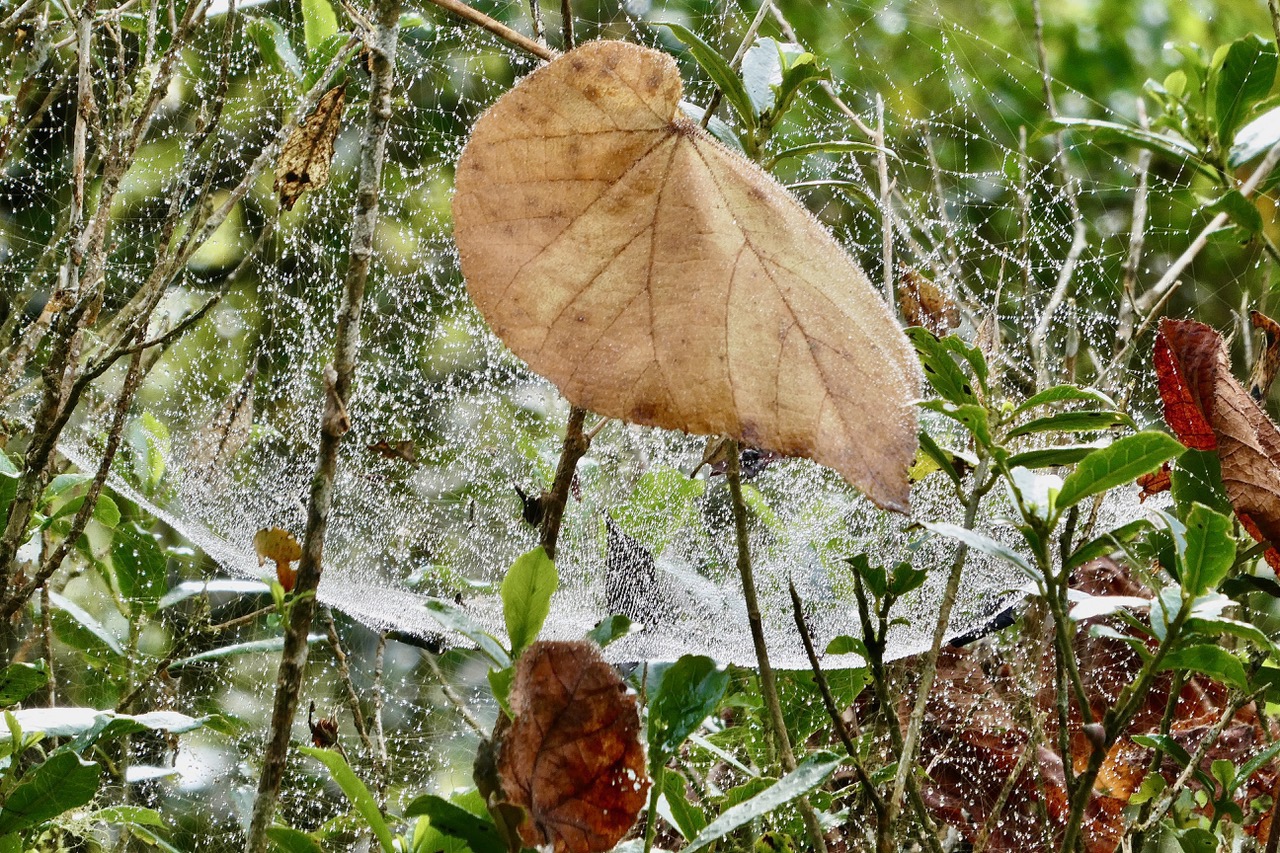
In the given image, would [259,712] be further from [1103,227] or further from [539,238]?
[1103,227]

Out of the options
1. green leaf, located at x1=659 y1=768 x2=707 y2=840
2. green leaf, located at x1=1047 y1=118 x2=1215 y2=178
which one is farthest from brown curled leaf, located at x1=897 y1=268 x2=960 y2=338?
green leaf, located at x1=659 y1=768 x2=707 y2=840

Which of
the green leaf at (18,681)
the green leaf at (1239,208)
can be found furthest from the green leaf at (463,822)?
the green leaf at (1239,208)

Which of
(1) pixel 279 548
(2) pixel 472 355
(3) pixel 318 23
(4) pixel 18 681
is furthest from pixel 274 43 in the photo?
(4) pixel 18 681

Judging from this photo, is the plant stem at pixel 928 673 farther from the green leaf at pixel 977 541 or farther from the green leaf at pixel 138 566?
the green leaf at pixel 138 566

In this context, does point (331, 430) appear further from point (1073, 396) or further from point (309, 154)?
point (309, 154)

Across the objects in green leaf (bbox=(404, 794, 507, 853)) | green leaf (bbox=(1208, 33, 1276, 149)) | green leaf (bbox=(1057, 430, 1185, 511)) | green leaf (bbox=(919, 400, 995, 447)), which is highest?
green leaf (bbox=(1208, 33, 1276, 149))

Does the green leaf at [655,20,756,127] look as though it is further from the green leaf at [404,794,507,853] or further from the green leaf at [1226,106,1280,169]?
the green leaf at [1226,106,1280,169]
